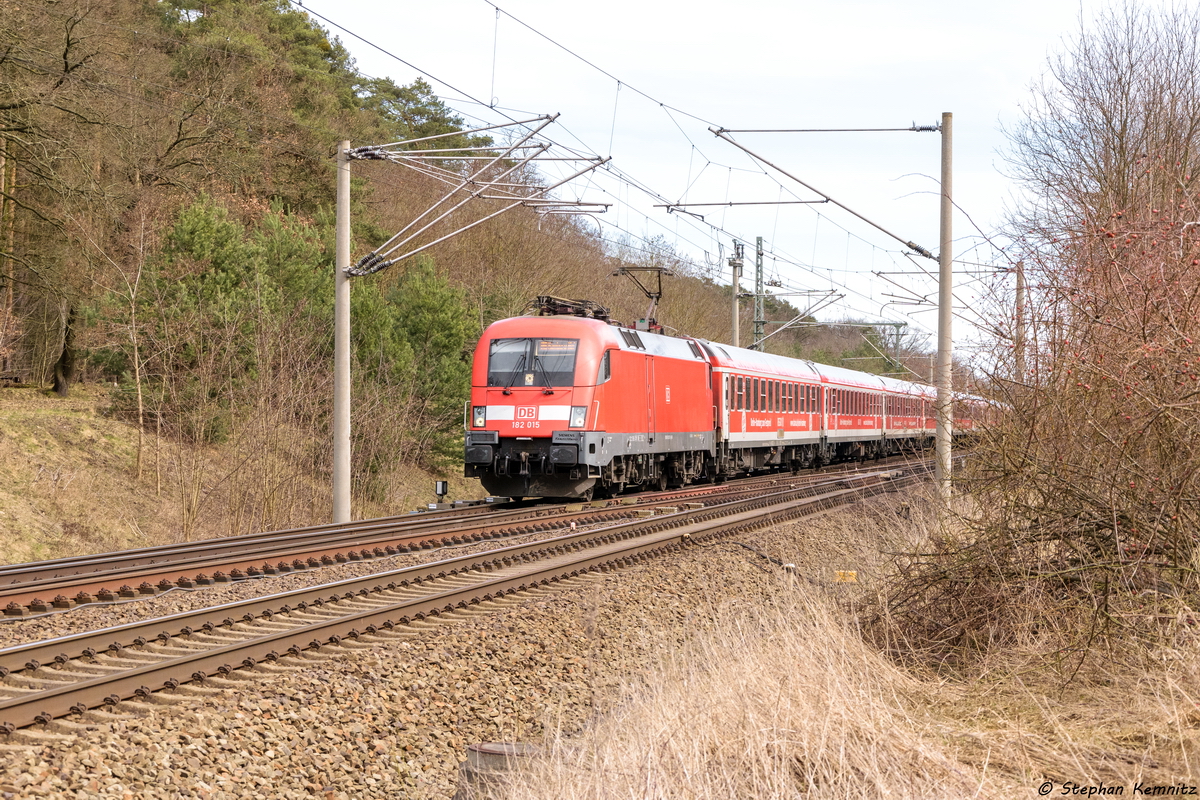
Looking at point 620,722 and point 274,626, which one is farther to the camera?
point 274,626

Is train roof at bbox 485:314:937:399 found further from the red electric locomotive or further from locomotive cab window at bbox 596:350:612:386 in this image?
locomotive cab window at bbox 596:350:612:386

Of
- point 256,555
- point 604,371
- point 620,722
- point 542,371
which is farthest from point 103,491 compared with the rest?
point 620,722

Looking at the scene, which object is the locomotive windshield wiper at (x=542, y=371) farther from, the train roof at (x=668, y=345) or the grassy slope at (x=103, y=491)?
the grassy slope at (x=103, y=491)

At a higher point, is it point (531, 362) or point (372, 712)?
point (531, 362)

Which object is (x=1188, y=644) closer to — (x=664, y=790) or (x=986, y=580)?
(x=986, y=580)

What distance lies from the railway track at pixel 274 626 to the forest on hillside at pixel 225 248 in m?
4.97

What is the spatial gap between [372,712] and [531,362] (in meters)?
12.5

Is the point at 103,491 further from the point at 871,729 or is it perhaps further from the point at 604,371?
the point at 871,729

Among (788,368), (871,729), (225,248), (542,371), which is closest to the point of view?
(871,729)

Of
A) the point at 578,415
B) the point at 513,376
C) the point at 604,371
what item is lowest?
the point at 578,415

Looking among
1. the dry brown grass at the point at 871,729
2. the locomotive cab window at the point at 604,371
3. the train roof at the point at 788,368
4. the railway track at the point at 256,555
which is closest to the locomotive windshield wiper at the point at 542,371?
the locomotive cab window at the point at 604,371

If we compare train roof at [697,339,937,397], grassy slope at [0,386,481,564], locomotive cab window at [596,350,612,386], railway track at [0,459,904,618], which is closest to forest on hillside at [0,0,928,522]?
grassy slope at [0,386,481,564]

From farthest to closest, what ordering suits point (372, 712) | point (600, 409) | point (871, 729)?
1. point (600, 409)
2. point (372, 712)
3. point (871, 729)

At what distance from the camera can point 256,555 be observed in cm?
1222
